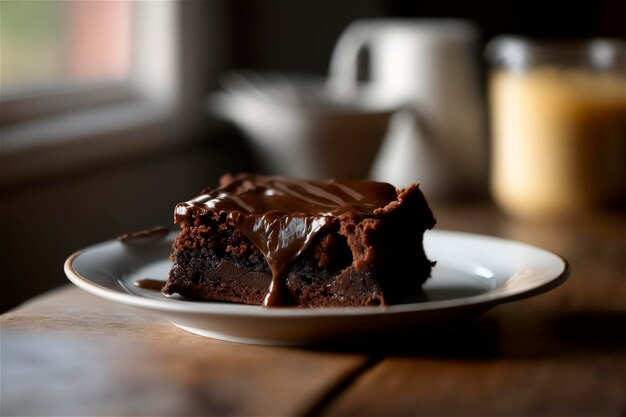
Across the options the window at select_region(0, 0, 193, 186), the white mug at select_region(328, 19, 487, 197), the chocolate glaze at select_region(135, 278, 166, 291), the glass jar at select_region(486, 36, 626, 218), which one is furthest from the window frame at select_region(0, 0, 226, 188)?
the glass jar at select_region(486, 36, 626, 218)

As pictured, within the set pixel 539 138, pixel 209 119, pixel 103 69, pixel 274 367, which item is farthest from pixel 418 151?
pixel 274 367

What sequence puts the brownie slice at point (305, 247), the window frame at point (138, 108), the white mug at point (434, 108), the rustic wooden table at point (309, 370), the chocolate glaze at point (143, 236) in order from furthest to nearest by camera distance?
1. the white mug at point (434, 108)
2. the window frame at point (138, 108)
3. the chocolate glaze at point (143, 236)
4. the brownie slice at point (305, 247)
5. the rustic wooden table at point (309, 370)

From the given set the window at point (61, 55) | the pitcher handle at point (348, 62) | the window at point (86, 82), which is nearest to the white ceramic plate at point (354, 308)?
the window at point (86, 82)

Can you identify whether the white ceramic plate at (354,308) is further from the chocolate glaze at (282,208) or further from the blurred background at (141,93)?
the blurred background at (141,93)

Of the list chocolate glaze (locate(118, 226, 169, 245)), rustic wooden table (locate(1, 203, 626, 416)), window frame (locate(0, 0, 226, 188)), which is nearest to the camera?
rustic wooden table (locate(1, 203, 626, 416))

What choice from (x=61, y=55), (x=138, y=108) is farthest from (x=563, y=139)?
(x=61, y=55)

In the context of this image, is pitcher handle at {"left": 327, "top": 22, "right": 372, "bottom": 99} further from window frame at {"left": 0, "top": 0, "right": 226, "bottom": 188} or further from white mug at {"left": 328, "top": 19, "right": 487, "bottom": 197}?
window frame at {"left": 0, "top": 0, "right": 226, "bottom": 188}

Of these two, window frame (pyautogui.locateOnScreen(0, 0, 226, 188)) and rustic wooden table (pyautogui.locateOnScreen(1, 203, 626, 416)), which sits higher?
window frame (pyautogui.locateOnScreen(0, 0, 226, 188))

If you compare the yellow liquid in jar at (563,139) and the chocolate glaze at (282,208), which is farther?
the yellow liquid in jar at (563,139)
